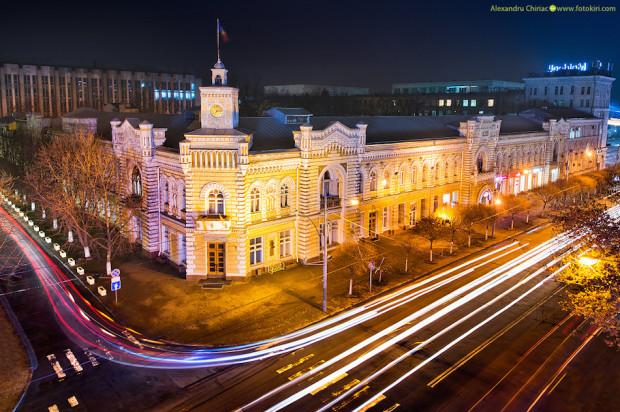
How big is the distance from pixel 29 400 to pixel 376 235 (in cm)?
3812

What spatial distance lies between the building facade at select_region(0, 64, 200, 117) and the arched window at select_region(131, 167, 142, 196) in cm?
9935

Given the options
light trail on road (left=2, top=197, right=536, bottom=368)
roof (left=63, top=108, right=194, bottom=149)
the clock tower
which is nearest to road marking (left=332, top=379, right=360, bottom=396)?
light trail on road (left=2, top=197, right=536, bottom=368)

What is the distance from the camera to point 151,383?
91.1 feet

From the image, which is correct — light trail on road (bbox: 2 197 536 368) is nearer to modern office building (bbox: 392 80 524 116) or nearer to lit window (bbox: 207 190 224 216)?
lit window (bbox: 207 190 224 216)

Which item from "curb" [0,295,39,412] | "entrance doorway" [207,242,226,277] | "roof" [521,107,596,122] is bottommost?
"curb" [0,295,39,412]

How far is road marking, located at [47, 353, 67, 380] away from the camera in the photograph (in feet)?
93.0

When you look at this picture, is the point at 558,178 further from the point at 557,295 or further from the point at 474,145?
the point at 557,295

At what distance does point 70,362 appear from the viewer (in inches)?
1175

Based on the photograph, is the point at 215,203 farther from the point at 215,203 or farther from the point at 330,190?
the point at 330,190

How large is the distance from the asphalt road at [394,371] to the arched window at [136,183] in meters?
17.1

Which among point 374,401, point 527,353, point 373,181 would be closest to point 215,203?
point 373,181

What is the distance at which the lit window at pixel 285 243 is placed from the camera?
4838 centimetres

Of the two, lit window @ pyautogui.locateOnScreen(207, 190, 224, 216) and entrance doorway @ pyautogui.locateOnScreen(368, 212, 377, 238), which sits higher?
lit window @ pyautogui.locateOnScreen(207, 190, 224, 216)

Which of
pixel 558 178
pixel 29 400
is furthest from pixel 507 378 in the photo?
pixel 558 178
